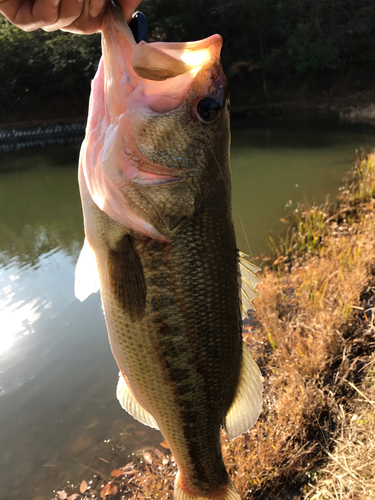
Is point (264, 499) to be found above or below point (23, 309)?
above

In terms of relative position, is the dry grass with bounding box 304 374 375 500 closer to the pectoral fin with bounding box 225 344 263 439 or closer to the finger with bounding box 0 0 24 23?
the pectoral fin with bounding box 225 344 263 439

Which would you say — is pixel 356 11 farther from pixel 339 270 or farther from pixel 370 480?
pixel 370 480

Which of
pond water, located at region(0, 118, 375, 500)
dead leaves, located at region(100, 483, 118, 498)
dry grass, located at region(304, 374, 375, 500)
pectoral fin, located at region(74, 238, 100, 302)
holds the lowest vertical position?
pond water, located at region(0, 118, 375, 500)

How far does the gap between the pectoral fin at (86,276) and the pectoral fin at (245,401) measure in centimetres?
76

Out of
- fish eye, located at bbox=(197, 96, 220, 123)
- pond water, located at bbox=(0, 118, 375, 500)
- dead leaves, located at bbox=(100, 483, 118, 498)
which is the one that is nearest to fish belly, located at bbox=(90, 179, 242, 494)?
fish eye, located at bbox=(197, 96, 220, 123)

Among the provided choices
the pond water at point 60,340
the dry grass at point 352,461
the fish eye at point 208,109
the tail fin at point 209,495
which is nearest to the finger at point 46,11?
the fish eye at point 208,109

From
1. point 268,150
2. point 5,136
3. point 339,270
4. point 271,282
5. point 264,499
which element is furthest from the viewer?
point 5,136

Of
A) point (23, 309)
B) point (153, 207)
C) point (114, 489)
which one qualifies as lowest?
point (23, 309)

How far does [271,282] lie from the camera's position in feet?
15.7

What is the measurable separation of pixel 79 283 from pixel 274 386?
8.24 feet

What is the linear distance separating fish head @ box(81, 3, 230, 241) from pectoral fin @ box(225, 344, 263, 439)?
30.7 inches

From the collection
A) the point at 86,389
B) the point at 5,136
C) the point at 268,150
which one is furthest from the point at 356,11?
the point at 86,389

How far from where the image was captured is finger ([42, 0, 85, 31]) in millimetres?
1199

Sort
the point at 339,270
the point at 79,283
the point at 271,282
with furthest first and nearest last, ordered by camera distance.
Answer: the point at 271,282 → the point at 339,270 → the point at 79,283
